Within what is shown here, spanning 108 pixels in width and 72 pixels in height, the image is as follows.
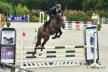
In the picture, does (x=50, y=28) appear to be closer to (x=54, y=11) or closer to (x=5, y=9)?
(x=54, y=11)

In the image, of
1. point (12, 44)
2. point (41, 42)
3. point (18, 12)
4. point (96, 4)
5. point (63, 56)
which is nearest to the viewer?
point (12, 44)

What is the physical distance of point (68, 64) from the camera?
15758mm

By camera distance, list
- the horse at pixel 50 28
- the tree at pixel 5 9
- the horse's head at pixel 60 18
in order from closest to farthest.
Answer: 1. the horse's head at pixel 60 18
2. the horse at pixel 50 28
3. the tree at pixel 5 9

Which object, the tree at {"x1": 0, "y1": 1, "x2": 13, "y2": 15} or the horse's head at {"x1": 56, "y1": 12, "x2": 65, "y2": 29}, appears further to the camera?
the tree at {"x1": 0, "y1": 1, "x2": 13, "y2": 15}

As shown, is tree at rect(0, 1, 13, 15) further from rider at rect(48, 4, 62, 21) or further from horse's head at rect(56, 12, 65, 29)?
horse's head at rect(56, 12, 65, 29)

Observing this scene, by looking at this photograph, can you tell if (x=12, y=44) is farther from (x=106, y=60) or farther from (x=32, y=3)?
(x=32, y=3)

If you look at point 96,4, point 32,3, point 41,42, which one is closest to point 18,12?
point 96,4

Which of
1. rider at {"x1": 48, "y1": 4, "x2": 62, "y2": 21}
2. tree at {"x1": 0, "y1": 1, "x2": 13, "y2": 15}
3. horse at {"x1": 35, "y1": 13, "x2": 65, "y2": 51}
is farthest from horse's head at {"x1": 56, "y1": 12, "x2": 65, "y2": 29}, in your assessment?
tree at {"x1": 0, "y1": 1, "x2": 13, "y2": 15}

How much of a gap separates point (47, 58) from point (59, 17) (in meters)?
1.73

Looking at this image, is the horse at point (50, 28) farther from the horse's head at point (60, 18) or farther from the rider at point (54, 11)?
the rider at point (54, 11)

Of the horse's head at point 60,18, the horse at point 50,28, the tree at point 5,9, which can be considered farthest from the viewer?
the tree at point 5,9

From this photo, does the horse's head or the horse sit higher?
the horse's head

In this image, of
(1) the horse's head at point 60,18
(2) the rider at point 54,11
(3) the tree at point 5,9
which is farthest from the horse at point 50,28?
(3) the tree at point 5,9

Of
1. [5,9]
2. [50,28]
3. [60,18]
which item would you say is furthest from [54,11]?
[5,9]
